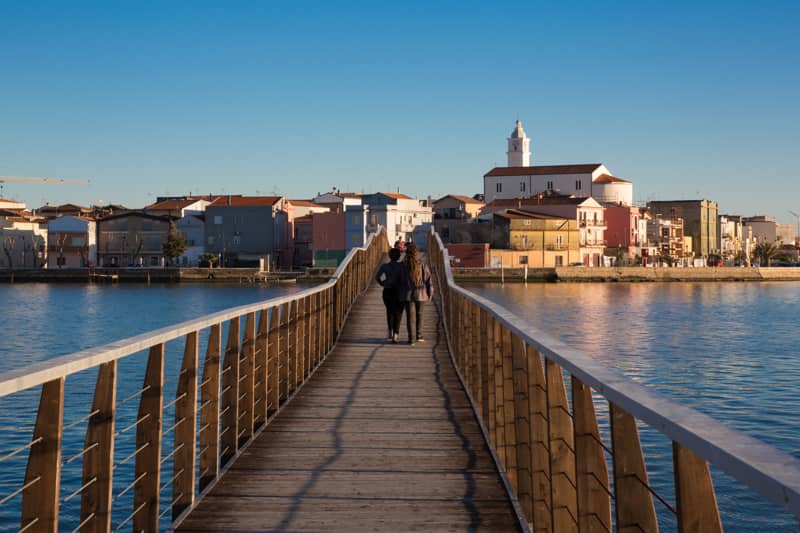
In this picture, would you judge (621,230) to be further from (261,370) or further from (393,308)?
(261,370)

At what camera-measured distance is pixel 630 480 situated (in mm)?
2850

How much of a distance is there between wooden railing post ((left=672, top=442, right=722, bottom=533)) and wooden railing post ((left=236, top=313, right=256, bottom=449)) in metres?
4.95

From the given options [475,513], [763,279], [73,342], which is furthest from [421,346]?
[763,279]

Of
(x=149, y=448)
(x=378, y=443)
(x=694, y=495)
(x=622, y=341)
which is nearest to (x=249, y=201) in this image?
(x=622, y=341)

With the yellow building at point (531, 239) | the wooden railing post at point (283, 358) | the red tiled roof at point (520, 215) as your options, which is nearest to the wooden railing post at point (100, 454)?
the wooden railing post at point (283, 358)

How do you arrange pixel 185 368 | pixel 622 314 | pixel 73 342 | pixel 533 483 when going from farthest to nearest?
pixel 622 314, pixel 73 342, pixel 185 368, pixel 533 483

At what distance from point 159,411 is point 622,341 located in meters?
43.0

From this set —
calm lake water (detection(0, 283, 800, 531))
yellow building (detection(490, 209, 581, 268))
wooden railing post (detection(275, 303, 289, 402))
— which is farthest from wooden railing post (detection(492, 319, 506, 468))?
yellow building (detection(490, 209, 581, 268))

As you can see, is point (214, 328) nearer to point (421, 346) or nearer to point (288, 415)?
point (288, 415)

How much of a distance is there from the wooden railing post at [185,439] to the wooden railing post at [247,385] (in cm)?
161

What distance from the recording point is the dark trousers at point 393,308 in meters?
14.5

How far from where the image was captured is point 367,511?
5.11 meters

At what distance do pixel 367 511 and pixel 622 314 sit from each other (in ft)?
199

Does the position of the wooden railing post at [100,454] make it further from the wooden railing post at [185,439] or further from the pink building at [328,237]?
the pink building at [328,237]
